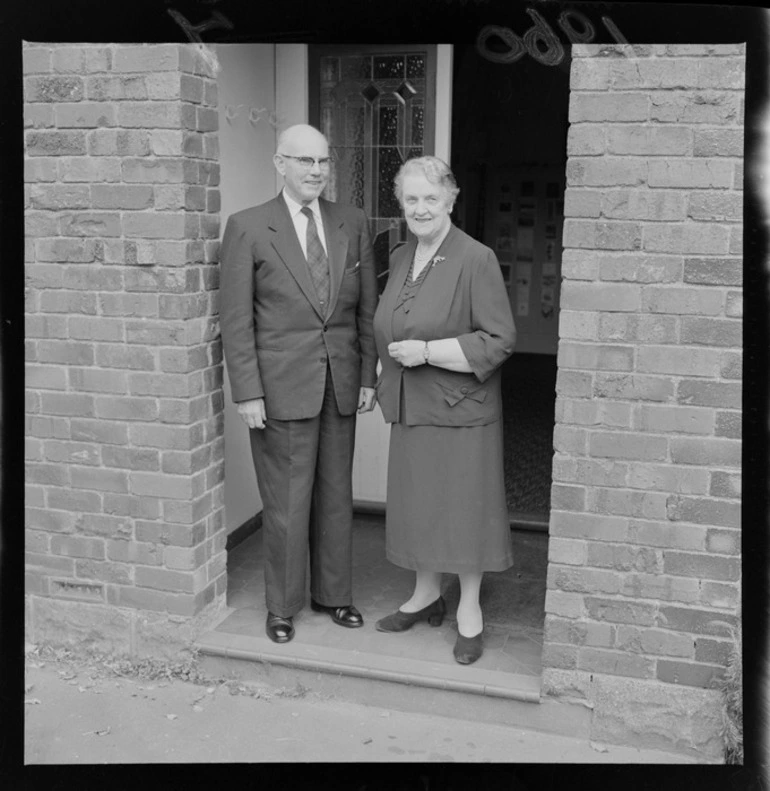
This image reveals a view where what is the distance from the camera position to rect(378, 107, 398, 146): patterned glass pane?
4898 millimetres

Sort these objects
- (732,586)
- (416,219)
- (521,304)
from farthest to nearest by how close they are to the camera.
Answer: (521,304), (416,219), (732,586)

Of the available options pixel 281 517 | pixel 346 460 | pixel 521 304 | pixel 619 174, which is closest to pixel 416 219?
pixel 619 174

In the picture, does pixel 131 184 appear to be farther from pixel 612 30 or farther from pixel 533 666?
pixel 533 666

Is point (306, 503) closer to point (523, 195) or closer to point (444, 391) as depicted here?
point (444, 391)

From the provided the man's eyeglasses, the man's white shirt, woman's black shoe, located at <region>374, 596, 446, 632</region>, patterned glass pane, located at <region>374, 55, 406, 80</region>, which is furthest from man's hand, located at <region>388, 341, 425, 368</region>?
patterned glass pane, located at <region>374, 55, 406, 80</region>

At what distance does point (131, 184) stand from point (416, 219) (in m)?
1.15

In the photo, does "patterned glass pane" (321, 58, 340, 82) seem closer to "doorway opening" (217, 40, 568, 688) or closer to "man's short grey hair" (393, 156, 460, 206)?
"doorway opening" (217, 40, 568, 688)

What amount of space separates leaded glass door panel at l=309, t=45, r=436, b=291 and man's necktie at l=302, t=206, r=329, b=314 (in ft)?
3.74

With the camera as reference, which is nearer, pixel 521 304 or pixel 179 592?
pixel 179 592

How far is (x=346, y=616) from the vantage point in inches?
167

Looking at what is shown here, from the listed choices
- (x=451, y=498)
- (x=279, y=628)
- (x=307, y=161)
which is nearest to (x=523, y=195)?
(x=307, y=161)

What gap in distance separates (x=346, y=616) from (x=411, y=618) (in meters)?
0.29

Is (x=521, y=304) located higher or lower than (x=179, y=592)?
higher

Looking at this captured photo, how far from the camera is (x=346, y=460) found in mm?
4172
